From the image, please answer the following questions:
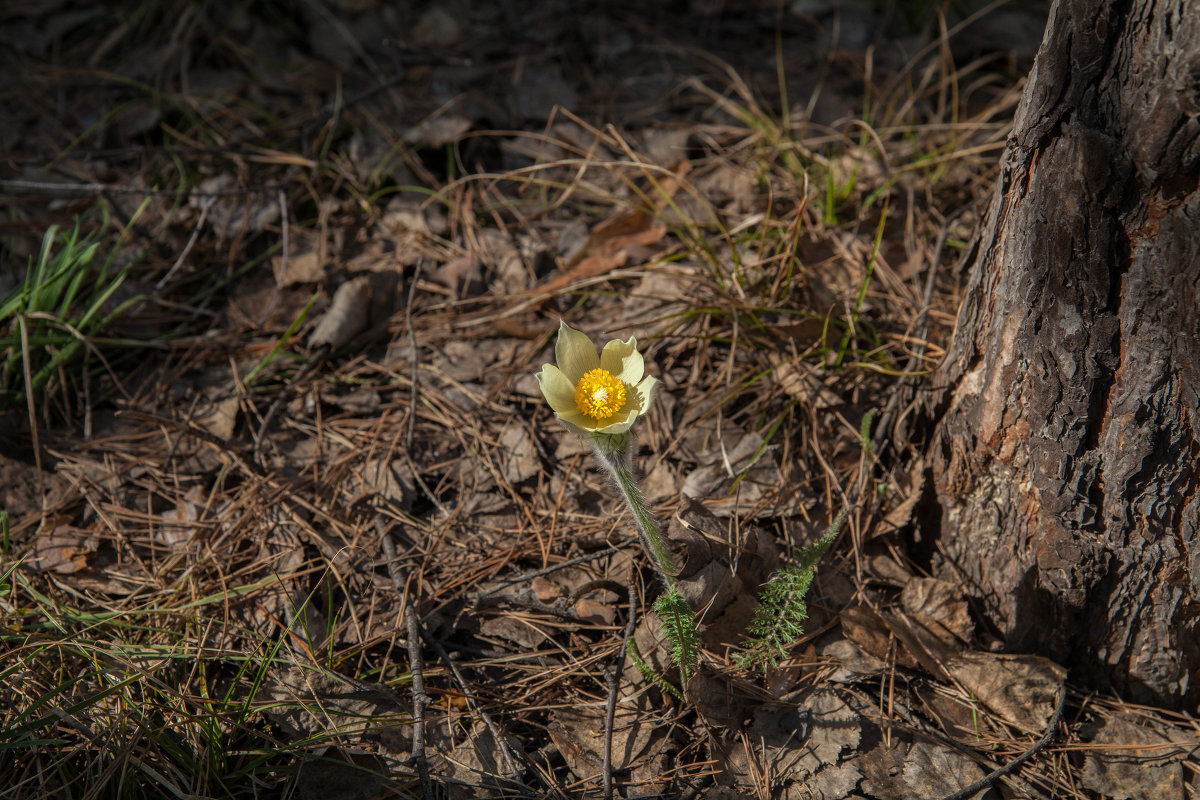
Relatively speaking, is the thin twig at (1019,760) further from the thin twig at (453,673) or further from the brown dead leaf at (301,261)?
the brown dead leaf at (301,261)

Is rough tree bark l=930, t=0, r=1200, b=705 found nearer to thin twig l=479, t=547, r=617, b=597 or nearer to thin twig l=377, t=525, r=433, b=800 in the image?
thin twig l=479, t=547, r=617, b=597

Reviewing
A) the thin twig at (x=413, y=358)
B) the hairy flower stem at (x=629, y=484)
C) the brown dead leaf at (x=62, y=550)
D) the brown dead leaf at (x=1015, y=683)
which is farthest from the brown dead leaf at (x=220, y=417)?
the brown dead leaf at (x=1015, y=683)

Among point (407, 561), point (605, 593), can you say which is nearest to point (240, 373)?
point (407, 561)

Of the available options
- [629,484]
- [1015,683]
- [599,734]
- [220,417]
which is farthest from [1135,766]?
[220,417]

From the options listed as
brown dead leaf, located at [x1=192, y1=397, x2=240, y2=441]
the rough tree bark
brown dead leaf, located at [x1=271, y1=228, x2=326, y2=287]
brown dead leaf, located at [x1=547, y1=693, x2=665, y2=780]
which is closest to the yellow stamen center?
brown dead leaf, located at [x1=547, y1=693, x2=665, y2=780]

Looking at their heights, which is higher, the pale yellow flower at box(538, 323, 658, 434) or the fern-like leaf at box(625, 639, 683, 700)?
the pale yellow flower at box(538, 323, 658, 434)

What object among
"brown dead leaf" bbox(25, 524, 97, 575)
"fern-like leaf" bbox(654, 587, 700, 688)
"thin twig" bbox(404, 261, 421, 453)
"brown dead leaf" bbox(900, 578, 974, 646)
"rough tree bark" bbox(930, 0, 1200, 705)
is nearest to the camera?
"rough tree bark" bbox(930, 0, 1200, 705)

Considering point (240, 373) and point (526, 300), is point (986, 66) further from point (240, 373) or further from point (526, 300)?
point (240, 373)
